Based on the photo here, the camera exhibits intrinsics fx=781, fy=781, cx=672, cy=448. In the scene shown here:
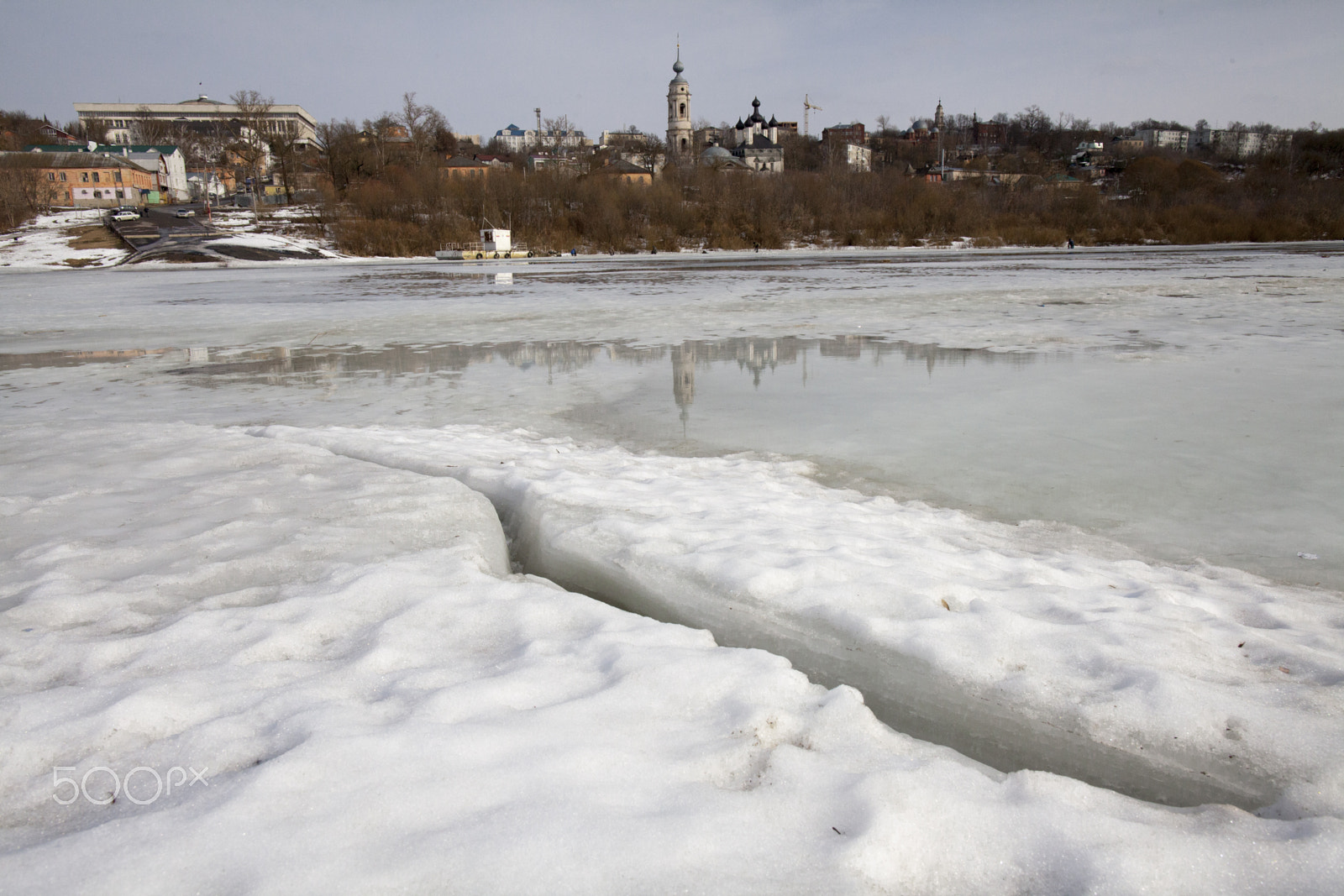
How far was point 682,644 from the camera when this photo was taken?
226 centimetres

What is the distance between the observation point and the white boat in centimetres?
4303

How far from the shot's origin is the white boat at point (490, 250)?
141ft

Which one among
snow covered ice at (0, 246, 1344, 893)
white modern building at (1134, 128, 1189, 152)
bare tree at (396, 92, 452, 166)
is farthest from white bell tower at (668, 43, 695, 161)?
snow covered ice at (0, 246, 1344, 893)

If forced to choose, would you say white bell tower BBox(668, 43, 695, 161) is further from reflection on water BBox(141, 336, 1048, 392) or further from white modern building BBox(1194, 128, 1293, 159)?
reflection on water BBox(141, 336, 1048, 392)

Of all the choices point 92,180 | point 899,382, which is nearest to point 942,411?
point 899,382

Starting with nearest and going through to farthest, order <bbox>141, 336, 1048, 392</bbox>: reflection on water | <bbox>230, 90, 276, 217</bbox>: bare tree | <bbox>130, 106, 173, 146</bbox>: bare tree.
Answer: <bbox>141, 336, 1048, 392</bbox>: reflection on water
<bbox>230, 90, 276, 217</bbox>: bare tree
<bbox>130, 106, 173, 146</bbox>: bare tree

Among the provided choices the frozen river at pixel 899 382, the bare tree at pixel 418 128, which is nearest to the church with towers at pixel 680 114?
the bare tree at pixel 418 128

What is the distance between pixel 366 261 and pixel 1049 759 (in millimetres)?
43014

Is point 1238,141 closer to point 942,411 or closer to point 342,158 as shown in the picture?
point 342,158

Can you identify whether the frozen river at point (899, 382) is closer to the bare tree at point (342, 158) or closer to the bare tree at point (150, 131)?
the bare tree at point (342, 158)

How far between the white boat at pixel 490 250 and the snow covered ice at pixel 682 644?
39.1 meters

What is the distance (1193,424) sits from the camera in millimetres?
4805

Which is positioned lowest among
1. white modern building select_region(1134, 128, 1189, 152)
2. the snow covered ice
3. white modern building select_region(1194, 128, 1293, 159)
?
the snow covered ice

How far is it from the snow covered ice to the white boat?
39.1m
